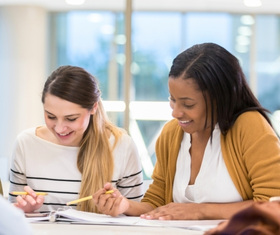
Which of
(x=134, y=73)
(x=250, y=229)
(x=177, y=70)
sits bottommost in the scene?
(x=134, y=73)

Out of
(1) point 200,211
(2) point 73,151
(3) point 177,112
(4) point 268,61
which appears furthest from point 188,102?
(4) point 268,61

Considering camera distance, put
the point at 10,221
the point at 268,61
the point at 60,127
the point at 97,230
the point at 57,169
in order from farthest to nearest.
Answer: the point at 268,61, the point at 57,169, the point at 60,127, the point at 97,230, the point at 10,221

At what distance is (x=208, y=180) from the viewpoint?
1934mm

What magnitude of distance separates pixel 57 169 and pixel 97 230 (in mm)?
652

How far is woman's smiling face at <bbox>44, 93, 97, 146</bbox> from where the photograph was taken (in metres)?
2.13

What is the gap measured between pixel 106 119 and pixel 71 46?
10.1ft

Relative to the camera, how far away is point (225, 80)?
1922 mm

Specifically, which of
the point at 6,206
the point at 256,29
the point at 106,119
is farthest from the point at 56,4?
the point at 6,206

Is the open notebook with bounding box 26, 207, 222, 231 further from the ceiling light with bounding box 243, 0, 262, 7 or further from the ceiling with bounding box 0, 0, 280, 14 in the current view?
the ceiling light with bounding box 243, 0, 262, 7

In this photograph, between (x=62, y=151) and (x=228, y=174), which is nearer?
(x=228, y=174)

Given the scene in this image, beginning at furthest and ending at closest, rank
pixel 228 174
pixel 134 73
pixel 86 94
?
pixel 134 73 → pixel 86 94 → pixel 228 174

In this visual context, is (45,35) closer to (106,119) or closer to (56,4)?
(56,4)

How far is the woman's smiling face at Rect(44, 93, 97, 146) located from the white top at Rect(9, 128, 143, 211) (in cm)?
9

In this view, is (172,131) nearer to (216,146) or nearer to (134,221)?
(216,146)
